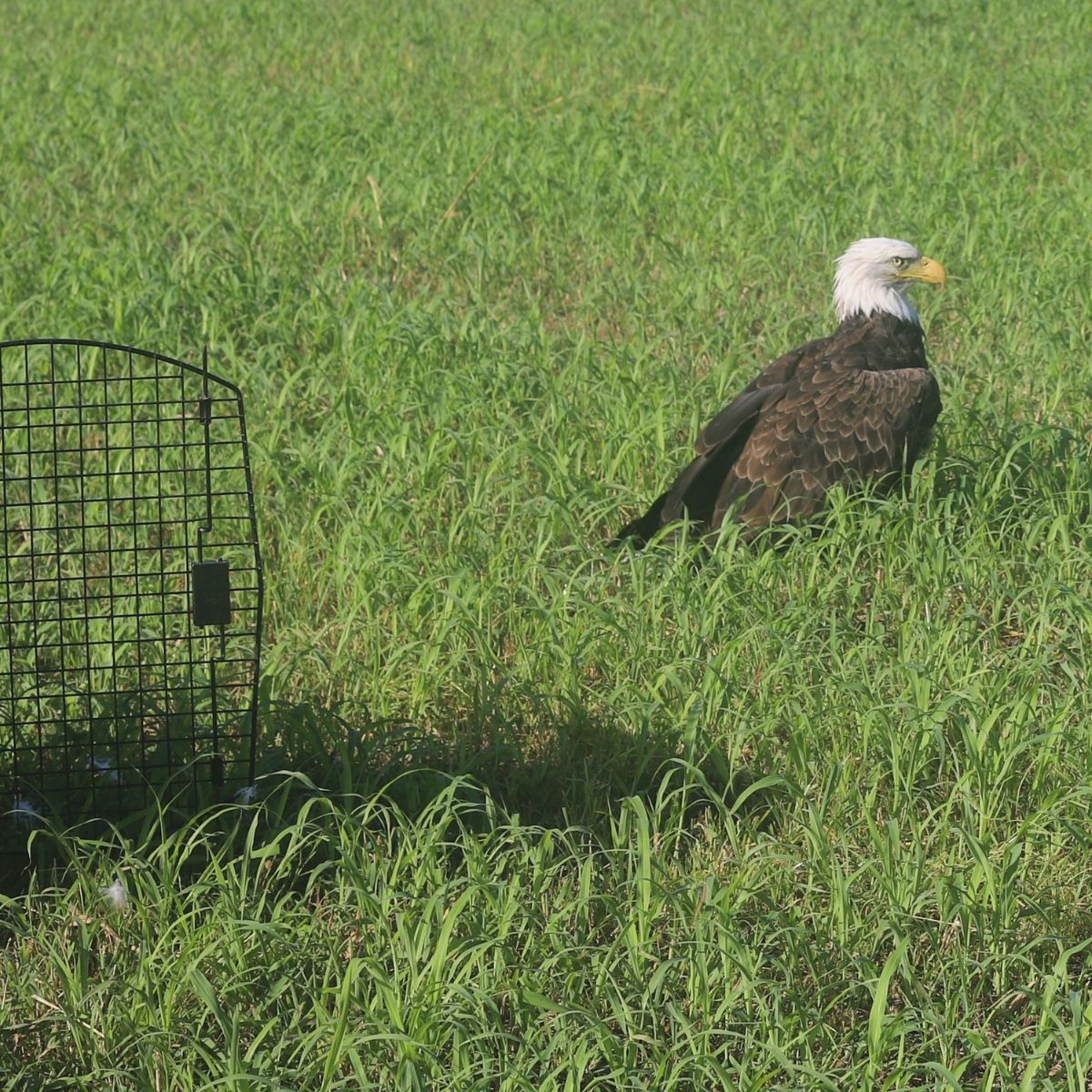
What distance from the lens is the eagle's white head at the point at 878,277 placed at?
6062mm

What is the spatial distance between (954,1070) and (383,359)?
4668 mm

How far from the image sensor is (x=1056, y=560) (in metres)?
5.05

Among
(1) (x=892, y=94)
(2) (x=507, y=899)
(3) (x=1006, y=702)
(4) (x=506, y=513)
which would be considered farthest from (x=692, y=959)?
(1) (x=892, y=94)

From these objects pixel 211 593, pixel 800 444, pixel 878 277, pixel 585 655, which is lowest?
pixel 585 655

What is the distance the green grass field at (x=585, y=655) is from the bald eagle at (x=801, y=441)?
6.3 inches

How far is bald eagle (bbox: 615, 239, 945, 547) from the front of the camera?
5484 mm

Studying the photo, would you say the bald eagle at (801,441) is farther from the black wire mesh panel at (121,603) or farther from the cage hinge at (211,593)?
the cage hinge at (211,593)

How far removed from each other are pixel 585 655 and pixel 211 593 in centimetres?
150

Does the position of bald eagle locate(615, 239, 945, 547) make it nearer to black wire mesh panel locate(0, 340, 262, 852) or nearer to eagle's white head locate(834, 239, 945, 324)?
eagle's white head locate(834, 239, 945, 324)

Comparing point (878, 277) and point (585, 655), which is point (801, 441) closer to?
point (878, 277)

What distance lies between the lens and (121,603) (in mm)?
5273

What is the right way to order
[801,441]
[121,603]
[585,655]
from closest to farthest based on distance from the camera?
[585,655] → [121,603] → [801,441]

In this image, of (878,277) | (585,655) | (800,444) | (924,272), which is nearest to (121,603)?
(585,655)

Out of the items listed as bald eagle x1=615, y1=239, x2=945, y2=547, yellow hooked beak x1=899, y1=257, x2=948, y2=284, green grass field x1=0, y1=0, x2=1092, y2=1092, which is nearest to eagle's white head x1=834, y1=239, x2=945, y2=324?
yellow hooked beak x1=899, y1=257, x2=948, y2=284
